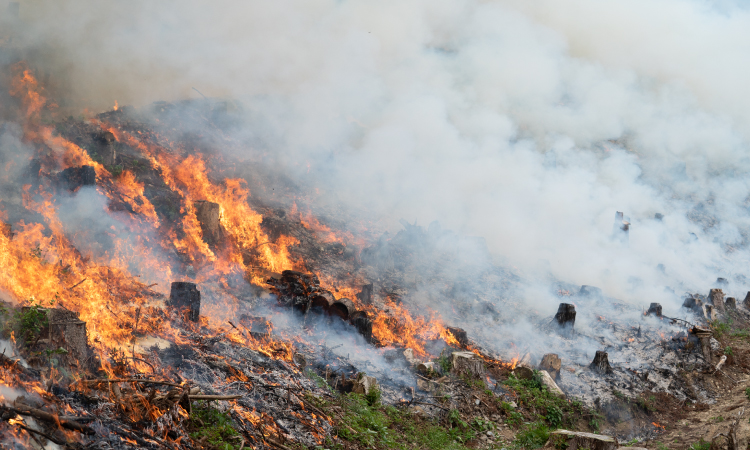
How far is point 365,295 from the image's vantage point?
10.2 m

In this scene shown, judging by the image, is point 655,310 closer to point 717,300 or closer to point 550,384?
point 717,300

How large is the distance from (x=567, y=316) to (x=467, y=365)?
3632 millimetres

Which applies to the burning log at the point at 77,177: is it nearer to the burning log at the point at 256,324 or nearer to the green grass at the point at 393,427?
the burning log at the point at 256,324

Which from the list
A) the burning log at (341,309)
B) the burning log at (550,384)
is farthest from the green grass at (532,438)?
the burning log at (341,309)

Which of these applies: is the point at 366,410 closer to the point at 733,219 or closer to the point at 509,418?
the point at 509,418

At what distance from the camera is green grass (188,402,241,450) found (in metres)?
4.11

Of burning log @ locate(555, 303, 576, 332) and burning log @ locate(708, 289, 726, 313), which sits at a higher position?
burning log @ locate(708, 289, 726, 313)

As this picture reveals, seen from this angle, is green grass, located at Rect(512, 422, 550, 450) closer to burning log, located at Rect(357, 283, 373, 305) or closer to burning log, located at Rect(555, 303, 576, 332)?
burning log, located at Rect(555, 303, 576, 332)

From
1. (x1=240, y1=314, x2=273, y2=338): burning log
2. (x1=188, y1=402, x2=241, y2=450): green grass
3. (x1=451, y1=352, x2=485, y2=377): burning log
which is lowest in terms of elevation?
(x1=240, y1=314, x2=273, y2=338): burning log

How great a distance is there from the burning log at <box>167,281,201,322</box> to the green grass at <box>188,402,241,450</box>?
10.5 feet

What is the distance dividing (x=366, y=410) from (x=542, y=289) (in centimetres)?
807

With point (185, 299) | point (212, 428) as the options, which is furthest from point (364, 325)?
point (212, 428)

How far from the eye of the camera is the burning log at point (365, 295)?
10133mm

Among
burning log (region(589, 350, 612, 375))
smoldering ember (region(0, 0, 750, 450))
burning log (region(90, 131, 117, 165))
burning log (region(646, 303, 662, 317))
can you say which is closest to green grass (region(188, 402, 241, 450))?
smoldering ember (region(0, 0, 750, 450))
